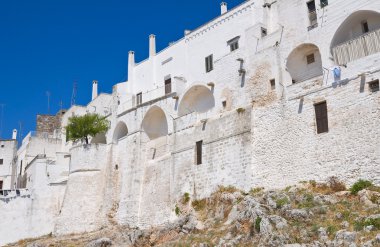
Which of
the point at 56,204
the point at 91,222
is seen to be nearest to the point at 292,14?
the point at 91,222

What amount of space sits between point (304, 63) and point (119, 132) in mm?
18367

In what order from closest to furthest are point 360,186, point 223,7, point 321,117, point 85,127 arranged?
point 360,186, point 321,117, point 223,7, point 85,127

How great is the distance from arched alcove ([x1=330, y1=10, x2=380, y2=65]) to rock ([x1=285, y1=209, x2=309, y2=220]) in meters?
8.37

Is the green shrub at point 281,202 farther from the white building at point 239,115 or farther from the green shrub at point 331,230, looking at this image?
the green shrub at point 331,230

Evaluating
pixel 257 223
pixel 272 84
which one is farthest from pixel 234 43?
pixel 257 223

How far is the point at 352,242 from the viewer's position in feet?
56.7

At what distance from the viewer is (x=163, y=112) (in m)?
36.1

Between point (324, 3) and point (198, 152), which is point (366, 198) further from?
point (198, 152)

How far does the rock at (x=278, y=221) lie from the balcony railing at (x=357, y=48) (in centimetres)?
895

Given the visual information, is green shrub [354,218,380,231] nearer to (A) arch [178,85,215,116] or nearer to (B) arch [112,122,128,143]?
(A) arch [178,85,215,116]

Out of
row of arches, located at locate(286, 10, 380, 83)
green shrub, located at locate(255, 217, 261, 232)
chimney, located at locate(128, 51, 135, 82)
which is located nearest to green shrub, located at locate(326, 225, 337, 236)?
green shrub, located at locate(255, 217, 261, 232)

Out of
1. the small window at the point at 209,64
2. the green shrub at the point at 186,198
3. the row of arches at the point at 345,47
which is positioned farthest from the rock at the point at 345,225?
the small window at the point at 209,64

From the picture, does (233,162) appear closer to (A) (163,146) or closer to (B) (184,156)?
(B) (184,156)

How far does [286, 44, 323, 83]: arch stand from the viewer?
26.8 meters
